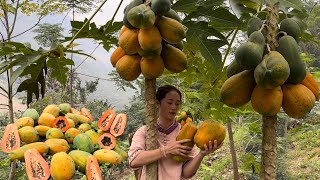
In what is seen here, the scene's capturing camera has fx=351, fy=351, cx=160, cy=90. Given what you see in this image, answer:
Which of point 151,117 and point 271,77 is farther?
point 151,117

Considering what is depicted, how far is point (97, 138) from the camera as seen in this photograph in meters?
2.92

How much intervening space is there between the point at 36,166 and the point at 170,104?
3.81 feet

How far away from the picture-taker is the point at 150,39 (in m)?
1.12

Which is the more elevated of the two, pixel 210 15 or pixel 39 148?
pixel 210 15

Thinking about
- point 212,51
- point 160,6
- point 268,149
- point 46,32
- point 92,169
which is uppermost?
point 46,32

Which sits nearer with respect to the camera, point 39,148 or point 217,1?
point 217,1

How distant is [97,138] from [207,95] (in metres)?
1.22

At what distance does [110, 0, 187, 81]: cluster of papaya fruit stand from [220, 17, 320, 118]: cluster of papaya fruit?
28 cm

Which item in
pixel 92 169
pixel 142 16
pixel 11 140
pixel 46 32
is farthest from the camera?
pixel 46 32

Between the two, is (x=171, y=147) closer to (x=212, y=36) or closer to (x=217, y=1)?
(x=212, y=36)

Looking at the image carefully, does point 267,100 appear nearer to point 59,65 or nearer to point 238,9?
point 238,9

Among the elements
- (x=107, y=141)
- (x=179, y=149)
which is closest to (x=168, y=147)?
(x=179, y=149)

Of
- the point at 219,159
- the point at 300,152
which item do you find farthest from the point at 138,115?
the point at 300,152

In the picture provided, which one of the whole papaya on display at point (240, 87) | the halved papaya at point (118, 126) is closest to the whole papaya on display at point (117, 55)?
the whole papaya on display at point (240, 87)
